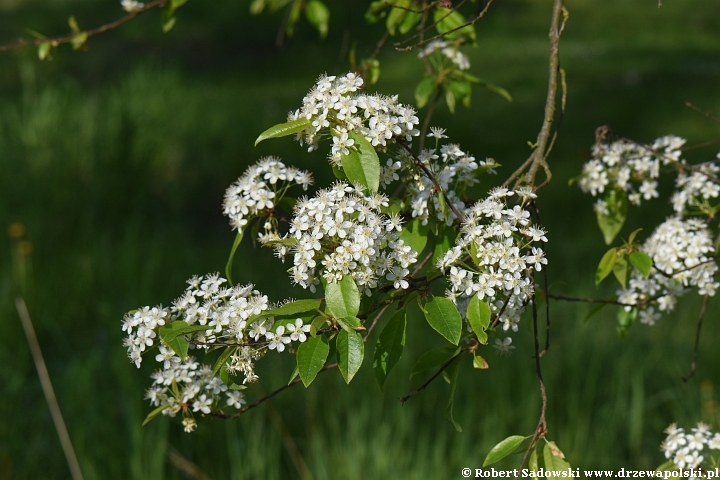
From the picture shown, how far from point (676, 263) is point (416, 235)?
664mm

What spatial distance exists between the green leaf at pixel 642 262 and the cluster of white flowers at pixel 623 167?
0.98 ft

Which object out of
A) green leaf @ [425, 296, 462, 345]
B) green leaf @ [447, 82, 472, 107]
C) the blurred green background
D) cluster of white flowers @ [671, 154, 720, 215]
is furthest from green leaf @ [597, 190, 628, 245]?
green leaf @ [425, 296, 462, 345]

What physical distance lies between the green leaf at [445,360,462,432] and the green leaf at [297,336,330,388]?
0.24 meters

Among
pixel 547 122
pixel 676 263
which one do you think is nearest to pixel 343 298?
pixel 547 122

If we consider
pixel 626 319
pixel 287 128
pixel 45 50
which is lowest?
pixel 626 319

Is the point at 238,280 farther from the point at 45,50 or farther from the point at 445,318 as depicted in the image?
the point at 445,318

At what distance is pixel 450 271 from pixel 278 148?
15.4 ft

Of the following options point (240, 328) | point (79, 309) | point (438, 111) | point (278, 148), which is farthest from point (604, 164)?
point (438, 111)

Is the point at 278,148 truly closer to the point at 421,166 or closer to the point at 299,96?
the point at 299,96

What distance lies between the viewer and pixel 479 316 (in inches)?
44.8

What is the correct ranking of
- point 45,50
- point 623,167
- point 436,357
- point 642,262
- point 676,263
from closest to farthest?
point 436,357 → point 642,262 → point 676,263 → point 623,167 → point 45,50

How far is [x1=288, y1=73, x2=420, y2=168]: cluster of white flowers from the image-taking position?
113 centimetres

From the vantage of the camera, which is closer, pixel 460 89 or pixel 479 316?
pixel 479 316

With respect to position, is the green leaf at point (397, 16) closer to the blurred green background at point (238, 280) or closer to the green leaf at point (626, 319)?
the blurred green background at point (238, 280)
